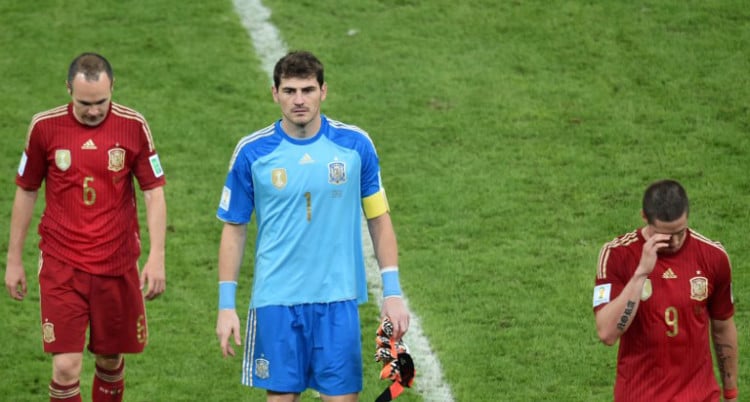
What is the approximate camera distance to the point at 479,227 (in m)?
11.9

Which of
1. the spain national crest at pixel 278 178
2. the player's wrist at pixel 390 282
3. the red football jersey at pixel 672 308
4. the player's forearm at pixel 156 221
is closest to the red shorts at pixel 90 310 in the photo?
the player's forearm at pixel 156 221

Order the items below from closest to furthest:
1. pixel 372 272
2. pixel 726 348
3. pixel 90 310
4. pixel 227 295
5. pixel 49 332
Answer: pixel 726 348
pixel 227 295
pixel 49 332
pixel 90 310
pixel 372 272

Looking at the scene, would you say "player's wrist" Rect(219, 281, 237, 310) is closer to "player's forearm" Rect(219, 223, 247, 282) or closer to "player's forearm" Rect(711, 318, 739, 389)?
"player's forearm" Rect(219, 223, 247, 282)

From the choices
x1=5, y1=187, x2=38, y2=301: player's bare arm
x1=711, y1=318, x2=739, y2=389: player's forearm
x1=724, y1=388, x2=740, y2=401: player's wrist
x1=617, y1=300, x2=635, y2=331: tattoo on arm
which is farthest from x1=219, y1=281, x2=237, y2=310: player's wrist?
x1=724, y1=388, x2=740, y2=401: player's wrist

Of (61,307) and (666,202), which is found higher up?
(666,202)

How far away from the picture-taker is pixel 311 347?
7.43 meters

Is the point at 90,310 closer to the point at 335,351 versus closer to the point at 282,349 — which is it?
the point at 282,349

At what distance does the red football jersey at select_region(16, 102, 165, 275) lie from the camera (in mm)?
8336

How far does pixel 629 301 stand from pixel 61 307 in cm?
340

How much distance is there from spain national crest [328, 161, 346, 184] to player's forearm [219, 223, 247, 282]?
1.67 ft

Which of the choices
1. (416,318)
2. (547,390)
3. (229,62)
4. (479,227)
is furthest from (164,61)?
(547,390)

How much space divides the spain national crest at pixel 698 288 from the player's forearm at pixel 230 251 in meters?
2.20

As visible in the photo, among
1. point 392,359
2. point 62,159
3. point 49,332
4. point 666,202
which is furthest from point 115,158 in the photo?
point 666,202

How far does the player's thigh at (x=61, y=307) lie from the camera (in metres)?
8.41
